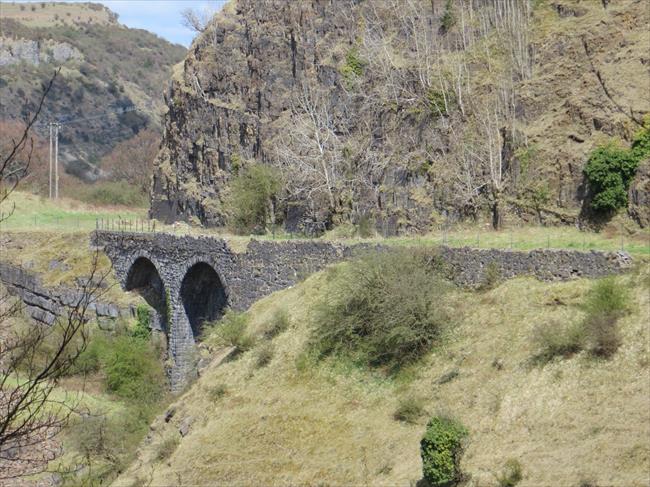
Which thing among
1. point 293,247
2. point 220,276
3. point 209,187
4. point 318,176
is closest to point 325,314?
point 293,247

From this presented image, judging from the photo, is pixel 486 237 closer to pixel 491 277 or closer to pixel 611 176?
pixel 611 176

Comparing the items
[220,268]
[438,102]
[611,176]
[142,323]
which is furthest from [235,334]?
[438,102]

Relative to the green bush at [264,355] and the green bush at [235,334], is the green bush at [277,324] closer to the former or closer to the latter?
the green bush at [235,334]

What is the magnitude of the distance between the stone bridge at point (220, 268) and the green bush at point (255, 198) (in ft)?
14.3

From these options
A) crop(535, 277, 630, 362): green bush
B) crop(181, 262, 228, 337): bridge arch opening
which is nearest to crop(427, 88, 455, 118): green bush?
crop(181, 262, 228, 337): bridge arch opening

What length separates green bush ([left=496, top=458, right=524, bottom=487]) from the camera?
2059 cm

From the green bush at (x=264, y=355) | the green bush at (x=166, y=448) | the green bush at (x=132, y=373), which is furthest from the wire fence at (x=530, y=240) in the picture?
the green bush at (x=166, y=448)

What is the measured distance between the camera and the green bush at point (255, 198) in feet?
152

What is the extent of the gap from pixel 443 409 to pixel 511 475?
13.3 feet

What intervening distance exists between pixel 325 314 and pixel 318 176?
52.6 ft

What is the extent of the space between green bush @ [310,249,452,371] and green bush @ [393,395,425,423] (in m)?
2.54

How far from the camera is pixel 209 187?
2099 inches

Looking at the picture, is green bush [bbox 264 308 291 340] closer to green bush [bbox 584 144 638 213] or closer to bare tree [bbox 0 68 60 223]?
green bush [bbox 584 144 638 213]

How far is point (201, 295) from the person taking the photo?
142 feet
